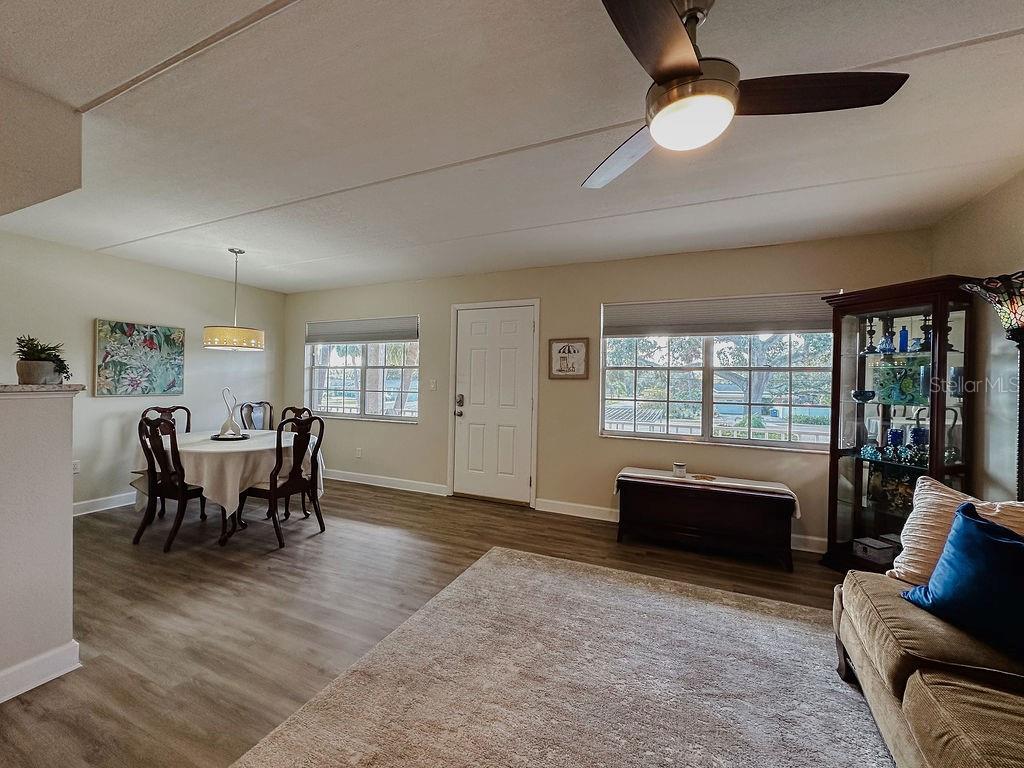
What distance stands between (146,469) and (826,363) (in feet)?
18.3

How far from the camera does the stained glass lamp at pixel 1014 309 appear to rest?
2023 mm

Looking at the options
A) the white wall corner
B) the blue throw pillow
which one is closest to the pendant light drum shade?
the white wall corner

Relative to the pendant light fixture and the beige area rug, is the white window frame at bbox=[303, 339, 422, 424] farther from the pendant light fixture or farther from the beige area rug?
the beige area rug

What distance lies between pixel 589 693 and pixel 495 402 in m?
3.06

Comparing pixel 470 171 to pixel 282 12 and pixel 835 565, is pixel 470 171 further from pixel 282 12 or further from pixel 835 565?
pixel 835 565

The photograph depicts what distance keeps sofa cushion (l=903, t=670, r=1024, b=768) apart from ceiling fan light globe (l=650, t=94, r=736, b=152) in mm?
Answer: 1726

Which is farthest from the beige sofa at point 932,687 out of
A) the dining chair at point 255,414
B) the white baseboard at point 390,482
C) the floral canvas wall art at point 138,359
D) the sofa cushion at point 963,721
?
the floral canvas wall art at point 138,359

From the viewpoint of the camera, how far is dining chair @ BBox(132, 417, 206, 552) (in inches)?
123

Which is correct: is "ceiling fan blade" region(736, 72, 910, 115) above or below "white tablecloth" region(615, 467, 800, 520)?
above

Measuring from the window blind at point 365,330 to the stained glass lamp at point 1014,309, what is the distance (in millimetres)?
4516

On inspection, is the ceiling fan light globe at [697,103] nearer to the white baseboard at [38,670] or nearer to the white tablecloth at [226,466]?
the white baseboard at [38,670]

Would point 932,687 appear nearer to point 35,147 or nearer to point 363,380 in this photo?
point 35,147

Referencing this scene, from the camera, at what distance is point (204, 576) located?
2.76m

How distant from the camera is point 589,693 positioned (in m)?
1.77
